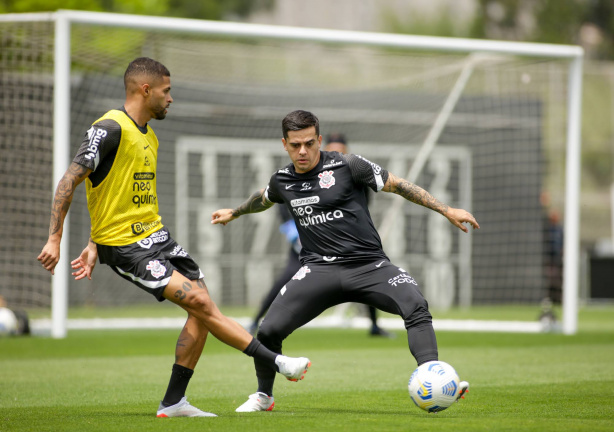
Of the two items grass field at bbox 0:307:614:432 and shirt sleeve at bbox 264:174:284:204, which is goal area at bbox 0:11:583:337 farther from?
shirt sleeve at bbox 264:174:284:204

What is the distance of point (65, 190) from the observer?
5.91m

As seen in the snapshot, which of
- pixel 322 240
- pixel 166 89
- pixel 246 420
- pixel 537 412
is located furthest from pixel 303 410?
pixel 166 89

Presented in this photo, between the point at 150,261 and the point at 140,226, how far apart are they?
26 cm

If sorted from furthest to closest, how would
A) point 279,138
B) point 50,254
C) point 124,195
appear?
point 279,138 < point 124,195 < point 50,254

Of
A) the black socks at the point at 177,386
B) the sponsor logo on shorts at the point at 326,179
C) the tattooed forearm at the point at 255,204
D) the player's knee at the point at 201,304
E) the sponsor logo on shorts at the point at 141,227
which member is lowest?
the black socks at the point at 177,386

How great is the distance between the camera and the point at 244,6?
49906mm

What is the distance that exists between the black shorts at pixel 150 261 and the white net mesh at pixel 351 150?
965 cm

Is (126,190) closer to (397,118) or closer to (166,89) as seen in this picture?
(166,89)

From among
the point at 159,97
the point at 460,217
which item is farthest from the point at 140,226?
the point at 460,217

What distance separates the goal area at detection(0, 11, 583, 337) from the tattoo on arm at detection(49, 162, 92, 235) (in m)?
6.91

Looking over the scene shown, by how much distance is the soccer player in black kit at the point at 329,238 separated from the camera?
248 inches

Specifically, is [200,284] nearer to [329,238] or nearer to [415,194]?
[329,238]

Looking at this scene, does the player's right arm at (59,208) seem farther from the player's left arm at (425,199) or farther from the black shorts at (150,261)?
the player's left arm at (425,199)

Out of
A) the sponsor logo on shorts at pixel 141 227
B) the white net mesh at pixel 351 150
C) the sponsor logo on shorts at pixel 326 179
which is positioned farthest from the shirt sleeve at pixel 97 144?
the white net mesh at pixel 351 150
